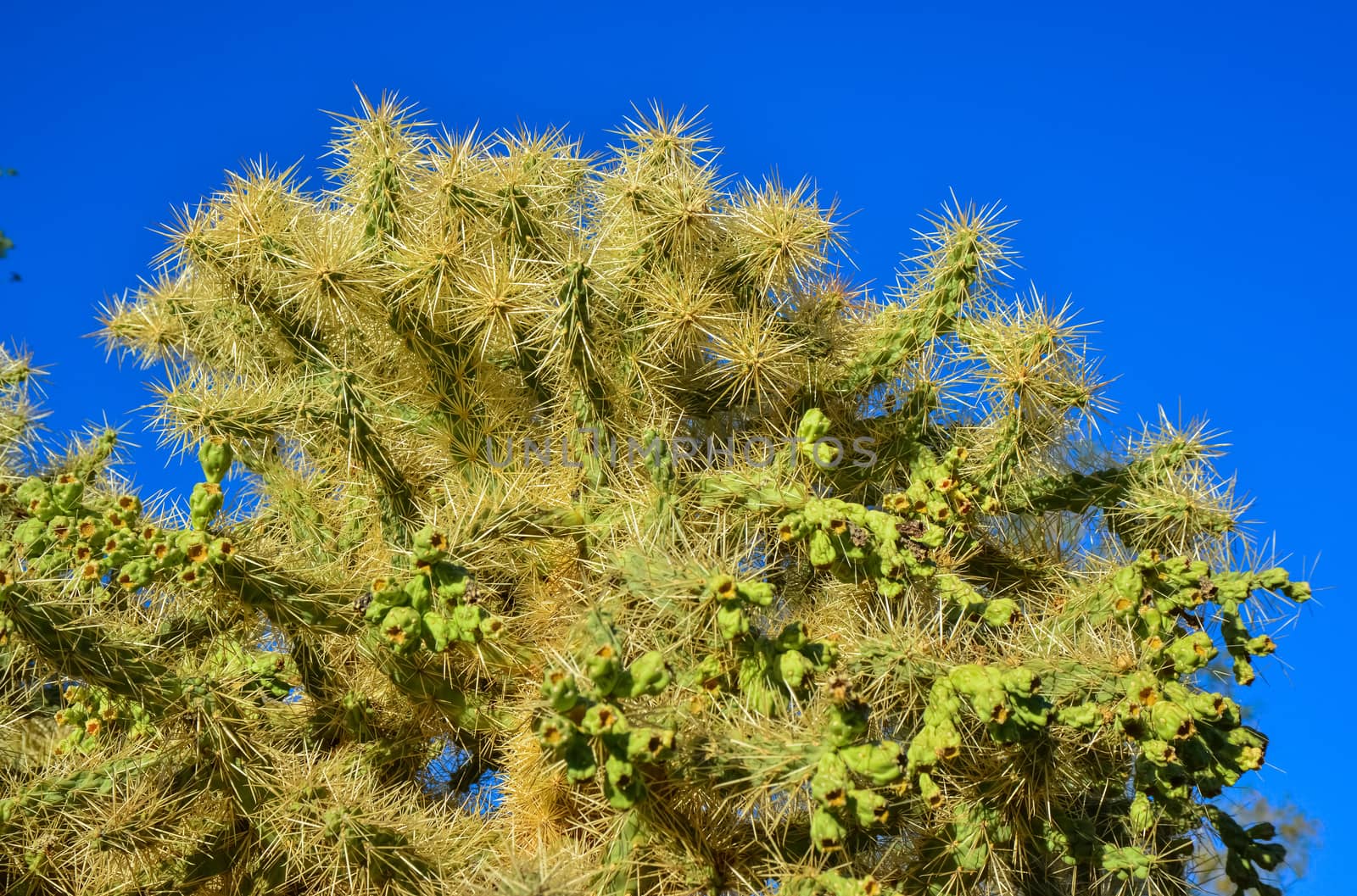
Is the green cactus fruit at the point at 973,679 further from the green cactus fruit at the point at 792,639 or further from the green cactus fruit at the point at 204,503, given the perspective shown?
the green cactus fruit at the point at 204,503

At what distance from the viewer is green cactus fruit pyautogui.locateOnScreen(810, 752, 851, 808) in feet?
9.19

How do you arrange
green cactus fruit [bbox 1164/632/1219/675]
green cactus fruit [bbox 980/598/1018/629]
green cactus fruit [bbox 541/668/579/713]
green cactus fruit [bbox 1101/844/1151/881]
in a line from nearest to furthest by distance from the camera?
green cactus fruit [bbox 541/668/579/713] < green cactus fruit [bbox 1164/632/1219/675] < green cactus fruit [bbox 980/598/1018/629] < green cactus fruit [bbox 1101/844/1151/881]

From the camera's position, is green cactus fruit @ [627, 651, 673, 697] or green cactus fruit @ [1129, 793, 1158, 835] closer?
green cactus fruit @ [627, 651, 673, 697]

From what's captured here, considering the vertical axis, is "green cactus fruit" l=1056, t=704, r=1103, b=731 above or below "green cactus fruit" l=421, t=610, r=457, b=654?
above

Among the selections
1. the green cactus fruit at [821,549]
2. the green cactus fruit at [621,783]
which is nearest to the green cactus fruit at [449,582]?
the green cactus fruit at [621,783]

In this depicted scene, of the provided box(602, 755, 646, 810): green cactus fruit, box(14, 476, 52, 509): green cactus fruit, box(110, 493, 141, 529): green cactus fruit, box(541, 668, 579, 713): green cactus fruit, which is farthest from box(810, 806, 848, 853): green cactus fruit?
box(14, 476, 52, 509): green cactus fruit

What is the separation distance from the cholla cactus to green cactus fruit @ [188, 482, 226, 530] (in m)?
0.02

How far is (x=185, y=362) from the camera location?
533cm

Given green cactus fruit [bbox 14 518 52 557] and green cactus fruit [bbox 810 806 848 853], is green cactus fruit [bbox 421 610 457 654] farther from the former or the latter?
green cactus fruit [bbox 14 518 52 557]

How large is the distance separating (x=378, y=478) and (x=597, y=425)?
0.76 m

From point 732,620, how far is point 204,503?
4.48 ft

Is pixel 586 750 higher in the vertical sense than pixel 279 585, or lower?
lower

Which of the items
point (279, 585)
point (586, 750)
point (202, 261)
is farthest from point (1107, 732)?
point (202, 261)

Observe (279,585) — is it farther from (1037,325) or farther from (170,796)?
(1037,325)
